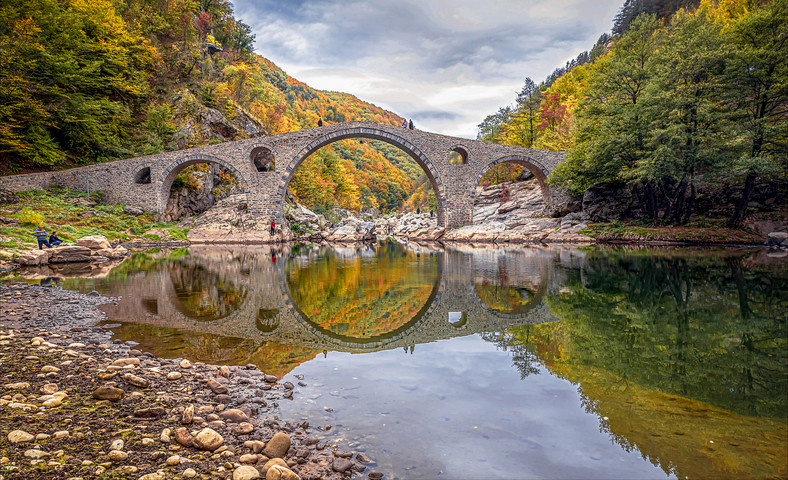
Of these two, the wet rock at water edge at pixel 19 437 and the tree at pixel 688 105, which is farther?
the tree at pixel 688 105

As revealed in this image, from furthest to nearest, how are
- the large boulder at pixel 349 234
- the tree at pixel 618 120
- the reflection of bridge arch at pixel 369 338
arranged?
1. the large boulder at pixel 349 234
2. the tree at pixel 618 120
3. the reflection of bridge arch at pixel 369 338

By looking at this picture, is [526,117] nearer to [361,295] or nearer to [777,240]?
[777,240]

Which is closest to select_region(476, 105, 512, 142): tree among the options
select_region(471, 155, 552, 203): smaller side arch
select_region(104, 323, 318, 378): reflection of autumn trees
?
select_region(471, 155, 552, 203): smaller side arch

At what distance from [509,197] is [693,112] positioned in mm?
17469

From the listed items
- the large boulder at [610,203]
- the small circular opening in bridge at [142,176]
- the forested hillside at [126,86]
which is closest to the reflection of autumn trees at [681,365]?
the large boulder at [610,203]

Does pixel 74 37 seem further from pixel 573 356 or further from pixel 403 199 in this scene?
pixel 403 199

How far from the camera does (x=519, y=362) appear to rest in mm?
3797

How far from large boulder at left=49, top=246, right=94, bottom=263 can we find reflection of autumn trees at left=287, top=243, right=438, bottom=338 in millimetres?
7625

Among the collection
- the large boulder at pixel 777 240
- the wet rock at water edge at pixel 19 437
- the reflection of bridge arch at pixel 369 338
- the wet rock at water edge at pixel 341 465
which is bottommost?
the reflection of bridge arch at pixel 369 338

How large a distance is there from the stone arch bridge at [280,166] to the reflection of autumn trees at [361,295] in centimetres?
1664

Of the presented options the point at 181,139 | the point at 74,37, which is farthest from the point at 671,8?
the point at 74,37

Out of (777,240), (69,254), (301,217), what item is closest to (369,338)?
(69,254)

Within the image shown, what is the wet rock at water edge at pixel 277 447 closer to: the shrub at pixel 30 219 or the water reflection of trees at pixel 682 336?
the water reflection of trees at pixel 682 336

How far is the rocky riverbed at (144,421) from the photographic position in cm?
187
